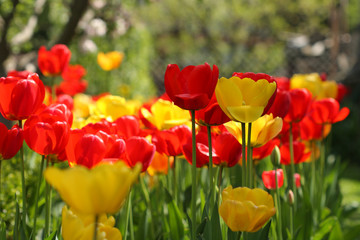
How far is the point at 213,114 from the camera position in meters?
1.16

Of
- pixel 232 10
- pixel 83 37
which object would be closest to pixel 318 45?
pixel 232 10

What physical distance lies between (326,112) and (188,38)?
15.3 m

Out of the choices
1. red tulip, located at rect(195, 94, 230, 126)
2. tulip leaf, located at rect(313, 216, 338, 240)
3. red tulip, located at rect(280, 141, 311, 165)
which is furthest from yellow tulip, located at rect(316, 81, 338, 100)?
red tulip, located at rect(195, 94, 230, 126)

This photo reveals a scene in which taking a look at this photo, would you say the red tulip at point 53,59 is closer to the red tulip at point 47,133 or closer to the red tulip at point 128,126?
the red tulip at point 128,126

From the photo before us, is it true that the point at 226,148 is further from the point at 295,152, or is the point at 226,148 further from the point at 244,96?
the point at 295,152

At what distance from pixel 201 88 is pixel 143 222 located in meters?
0.83

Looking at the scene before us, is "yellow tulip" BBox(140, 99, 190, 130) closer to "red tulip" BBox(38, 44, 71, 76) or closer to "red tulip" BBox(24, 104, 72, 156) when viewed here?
"red tulip" BBox(24, 104, 72, 156)

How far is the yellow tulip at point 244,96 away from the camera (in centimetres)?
103

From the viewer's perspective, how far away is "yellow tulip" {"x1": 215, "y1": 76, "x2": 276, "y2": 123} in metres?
1.03

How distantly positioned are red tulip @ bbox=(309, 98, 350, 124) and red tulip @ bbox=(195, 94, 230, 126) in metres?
0.88

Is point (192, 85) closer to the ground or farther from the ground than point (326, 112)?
farther from the ground

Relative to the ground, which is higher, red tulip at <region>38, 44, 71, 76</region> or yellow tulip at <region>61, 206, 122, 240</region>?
yellow tulip at <region>61, 206, 122, 240</region>

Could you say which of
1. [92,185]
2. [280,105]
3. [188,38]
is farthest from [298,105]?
[188,38]

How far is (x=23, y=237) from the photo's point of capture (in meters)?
1.28
